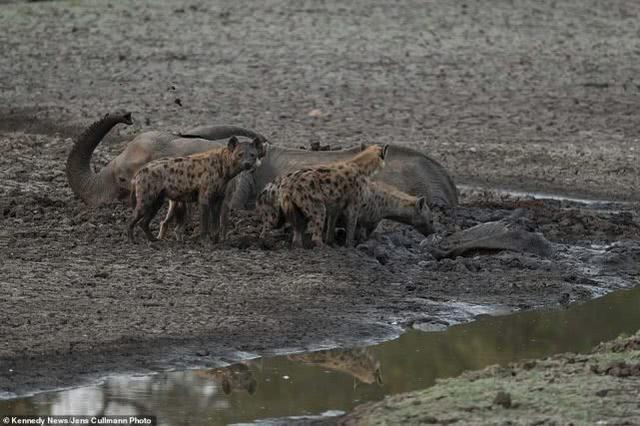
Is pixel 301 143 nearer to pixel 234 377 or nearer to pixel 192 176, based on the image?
pixel 192 176

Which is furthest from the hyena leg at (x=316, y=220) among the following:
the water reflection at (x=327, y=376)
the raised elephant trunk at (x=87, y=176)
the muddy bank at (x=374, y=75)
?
the muddy bank at (x=374, y=75)

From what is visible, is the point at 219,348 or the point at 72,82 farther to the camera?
the point at 72,82

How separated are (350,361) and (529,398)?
1703mm

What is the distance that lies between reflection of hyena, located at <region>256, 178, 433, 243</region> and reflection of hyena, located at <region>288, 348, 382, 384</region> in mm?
2719

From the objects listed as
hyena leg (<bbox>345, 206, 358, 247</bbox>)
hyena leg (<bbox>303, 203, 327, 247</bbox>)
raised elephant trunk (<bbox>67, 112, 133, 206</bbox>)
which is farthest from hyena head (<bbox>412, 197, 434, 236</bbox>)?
raised elephant trunk (<bbox>67, 112, 133, 206</bbox>)

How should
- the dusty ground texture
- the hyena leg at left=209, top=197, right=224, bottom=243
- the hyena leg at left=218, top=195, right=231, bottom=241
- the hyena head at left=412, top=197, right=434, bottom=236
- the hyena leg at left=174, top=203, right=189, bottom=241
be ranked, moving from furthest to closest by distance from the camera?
1. the hyena head at left=412, top=197, right=434, bottom=236
2. the hyena leg at left=174, top=203, right=189, bottom=241
3. the hyena leg at left=218, top=195, right=231, bottom=241
4. the hyena leg at left=209, top=197, right=224, bottom=243
5. the dusty ground texture

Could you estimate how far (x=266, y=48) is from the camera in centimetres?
2233

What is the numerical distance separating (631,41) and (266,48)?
546 centimetres

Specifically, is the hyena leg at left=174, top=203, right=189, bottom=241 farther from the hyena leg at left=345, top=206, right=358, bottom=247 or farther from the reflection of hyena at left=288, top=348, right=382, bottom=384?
the reflection of hyena at left=288, top=348, right=382, bottom=384

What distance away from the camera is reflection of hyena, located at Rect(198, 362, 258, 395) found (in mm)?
8859

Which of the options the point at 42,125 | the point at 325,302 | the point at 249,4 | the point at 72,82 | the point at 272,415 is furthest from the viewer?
the point at 249,4

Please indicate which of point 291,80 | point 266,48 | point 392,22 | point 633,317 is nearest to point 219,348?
point 633,317

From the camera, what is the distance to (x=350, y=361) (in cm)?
958

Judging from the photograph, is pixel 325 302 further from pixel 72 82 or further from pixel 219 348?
pixel 72 82
